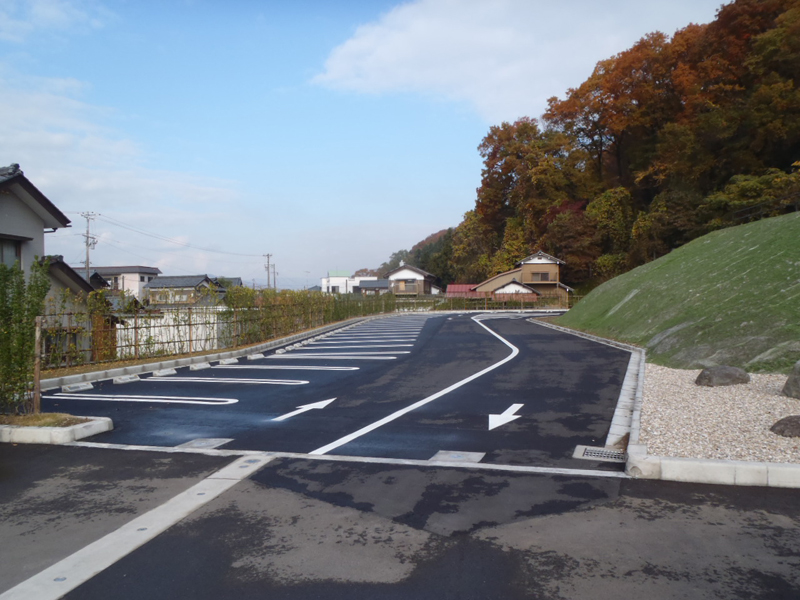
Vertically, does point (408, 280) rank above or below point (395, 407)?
above

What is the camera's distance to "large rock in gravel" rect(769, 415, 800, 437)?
638 cm

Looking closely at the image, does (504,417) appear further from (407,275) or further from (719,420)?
(407,275)

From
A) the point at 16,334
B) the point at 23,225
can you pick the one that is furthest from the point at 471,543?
the point at 23,225

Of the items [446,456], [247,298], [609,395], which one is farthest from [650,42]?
[446,456]

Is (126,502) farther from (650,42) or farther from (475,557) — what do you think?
(650,42)

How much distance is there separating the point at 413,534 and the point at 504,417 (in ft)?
15.1

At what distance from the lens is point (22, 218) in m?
18.0

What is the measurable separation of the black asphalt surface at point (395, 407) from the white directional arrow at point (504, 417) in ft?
0.42

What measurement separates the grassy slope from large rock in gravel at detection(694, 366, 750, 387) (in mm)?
1525

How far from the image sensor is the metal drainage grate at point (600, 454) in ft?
21.1

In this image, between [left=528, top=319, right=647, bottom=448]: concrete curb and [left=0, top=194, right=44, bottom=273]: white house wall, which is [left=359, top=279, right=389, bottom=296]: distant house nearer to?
[left=0, top=194, right=44, bottom=273]: white house wall

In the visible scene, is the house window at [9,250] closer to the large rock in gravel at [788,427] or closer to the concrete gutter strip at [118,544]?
the concrete gutter strip at [118,544]

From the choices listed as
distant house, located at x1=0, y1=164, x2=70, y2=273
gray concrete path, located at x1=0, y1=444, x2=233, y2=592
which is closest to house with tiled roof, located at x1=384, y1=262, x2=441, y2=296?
distant house, located at x1=0, y1=164, x2=70, y2=273

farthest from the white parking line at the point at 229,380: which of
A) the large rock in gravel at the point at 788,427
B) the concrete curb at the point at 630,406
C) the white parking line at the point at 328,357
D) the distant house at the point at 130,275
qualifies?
the distant house at the point at 130,275
